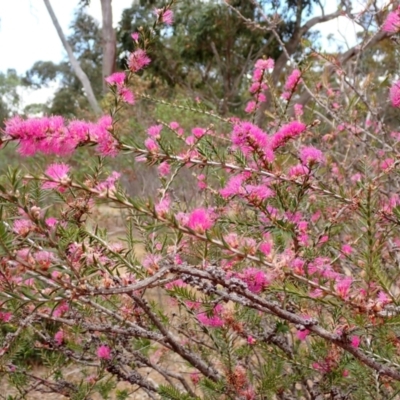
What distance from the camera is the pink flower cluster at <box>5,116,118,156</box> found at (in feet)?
2.63

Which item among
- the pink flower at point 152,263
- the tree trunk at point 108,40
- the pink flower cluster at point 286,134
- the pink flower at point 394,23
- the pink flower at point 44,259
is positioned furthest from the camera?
the tree trunk at point 108,40

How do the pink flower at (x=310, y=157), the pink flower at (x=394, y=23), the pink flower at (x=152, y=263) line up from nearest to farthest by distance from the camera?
the pink flower at (x=152, y=263) → the pink flower at (x=310, y=157) → the pink flower at (x=394, y=23)

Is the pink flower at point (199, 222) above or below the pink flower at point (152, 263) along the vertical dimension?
above

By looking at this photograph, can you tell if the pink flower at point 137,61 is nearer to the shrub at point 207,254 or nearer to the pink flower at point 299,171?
the shrub at point 207,254

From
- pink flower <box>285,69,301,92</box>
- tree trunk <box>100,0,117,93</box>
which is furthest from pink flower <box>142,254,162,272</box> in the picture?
tree trunk <box>100,0,117,93</box>

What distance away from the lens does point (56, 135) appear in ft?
2.76

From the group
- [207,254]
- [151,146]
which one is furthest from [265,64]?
[207,254]

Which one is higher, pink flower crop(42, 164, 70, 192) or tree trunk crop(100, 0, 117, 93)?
tree trunk crop(100, 0, 117, 93)

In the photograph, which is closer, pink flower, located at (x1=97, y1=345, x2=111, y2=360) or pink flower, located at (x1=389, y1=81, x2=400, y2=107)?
pink flower, located at (x1=389, y1=81, x2=400, y2=107)

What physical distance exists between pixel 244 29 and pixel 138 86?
2884mm

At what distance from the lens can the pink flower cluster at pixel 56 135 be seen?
80cm

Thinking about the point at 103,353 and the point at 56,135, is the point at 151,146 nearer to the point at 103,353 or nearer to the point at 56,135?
the point at 56,135

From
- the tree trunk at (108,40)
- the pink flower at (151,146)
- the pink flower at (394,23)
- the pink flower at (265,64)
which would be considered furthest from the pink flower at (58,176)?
the tree trunk at (108,40)

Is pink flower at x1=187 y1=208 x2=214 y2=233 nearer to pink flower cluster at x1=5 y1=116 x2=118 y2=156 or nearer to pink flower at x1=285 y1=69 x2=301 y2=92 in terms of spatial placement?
pink flower cluster at x1=5 y1=116 x2=118 y2=156
